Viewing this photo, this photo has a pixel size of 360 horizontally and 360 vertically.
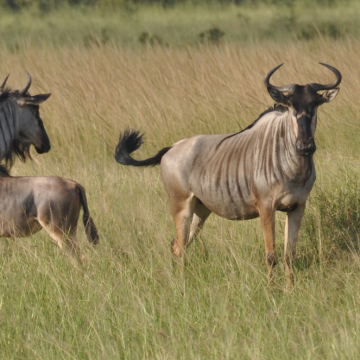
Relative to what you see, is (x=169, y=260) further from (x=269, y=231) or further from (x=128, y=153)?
(x=128, y=153)

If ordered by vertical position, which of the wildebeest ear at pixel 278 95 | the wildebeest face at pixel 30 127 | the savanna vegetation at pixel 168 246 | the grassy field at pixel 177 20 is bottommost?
the grassy field at pixel 177 20

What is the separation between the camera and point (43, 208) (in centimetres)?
454

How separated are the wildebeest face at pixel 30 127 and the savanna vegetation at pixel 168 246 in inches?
30.0

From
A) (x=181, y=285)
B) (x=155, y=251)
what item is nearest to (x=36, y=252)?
(x=155, y=251)

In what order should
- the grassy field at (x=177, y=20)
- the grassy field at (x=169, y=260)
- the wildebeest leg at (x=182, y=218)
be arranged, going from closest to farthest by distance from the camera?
the grassy field at (x=169, y=260), the wildebeest leg at (x=182, y=218), the grassy field at (x=177, y=20)

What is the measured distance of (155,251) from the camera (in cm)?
448

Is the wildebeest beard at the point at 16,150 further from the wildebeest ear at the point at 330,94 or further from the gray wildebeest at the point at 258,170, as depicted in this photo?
the wildebeest ear at the point at 330,94

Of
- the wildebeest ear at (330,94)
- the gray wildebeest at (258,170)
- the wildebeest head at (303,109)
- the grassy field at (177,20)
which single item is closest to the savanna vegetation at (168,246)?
the gray wildebeest at (258,170)

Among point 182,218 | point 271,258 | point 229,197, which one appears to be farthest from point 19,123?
point 271,258

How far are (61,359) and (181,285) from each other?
98 cm

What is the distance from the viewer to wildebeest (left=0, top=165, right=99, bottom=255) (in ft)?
14.8

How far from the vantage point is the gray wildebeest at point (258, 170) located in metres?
4.17

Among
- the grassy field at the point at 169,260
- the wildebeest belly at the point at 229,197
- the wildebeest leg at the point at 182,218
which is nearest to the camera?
the grassy field at the point at 169,260

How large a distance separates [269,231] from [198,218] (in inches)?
33.5
